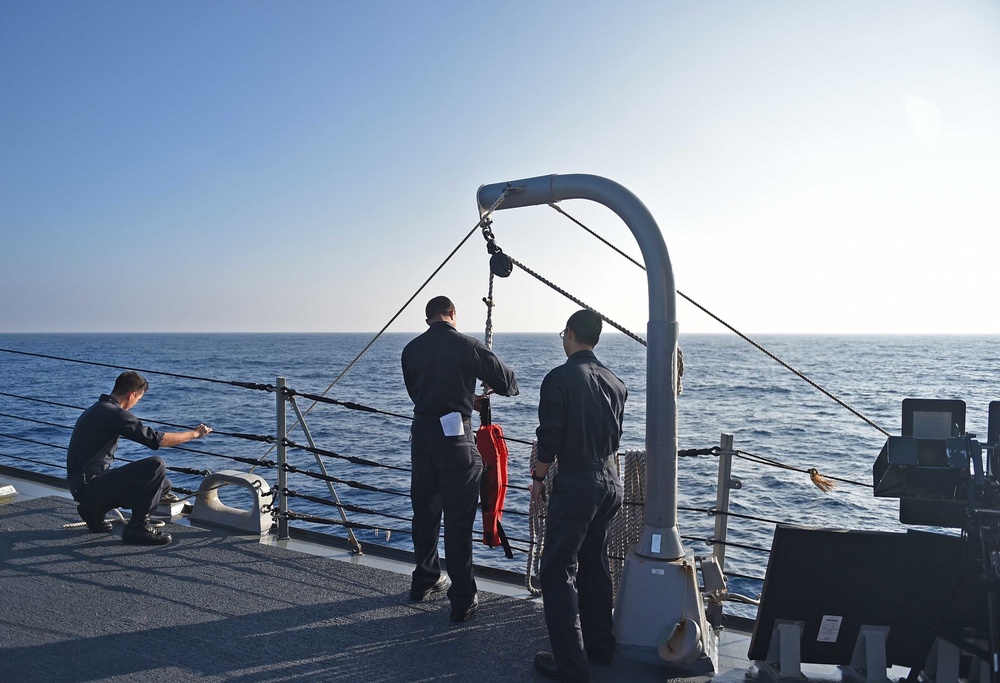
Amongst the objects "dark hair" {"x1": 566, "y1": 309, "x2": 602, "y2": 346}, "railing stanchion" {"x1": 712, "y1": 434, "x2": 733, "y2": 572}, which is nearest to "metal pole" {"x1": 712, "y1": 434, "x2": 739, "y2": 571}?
"railing stanchion" {"x1": 712, "y1": 434, "x2": 733, "y2": 572}

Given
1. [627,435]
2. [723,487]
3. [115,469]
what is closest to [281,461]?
[115,469]

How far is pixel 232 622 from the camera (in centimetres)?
384

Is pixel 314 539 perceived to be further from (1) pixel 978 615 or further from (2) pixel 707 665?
(1) pixel 978 615

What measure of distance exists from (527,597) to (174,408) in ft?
104

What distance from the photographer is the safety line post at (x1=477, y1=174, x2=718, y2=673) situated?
3.46 meters

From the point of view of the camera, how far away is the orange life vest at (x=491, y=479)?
3969mm

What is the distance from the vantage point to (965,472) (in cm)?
278

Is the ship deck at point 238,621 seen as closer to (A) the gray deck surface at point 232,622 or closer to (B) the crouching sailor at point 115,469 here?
(A) the gray deck surface at point 232,622

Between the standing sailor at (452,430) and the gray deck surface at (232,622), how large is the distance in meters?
0.38

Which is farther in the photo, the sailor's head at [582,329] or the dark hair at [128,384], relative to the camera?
the dark hair at [128,384]

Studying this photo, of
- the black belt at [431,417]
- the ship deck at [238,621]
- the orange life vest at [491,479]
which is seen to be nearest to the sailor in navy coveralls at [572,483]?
the ship deck at [238,621]

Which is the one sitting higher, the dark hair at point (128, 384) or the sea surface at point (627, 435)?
the dark hair at point (128, 384)

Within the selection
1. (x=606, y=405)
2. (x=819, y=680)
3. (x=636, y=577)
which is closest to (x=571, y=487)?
(x=606, y=405)

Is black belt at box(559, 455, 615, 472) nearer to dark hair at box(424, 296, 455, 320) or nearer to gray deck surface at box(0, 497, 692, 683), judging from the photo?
gray deck surface at box(0, 497, 692, 683)
